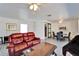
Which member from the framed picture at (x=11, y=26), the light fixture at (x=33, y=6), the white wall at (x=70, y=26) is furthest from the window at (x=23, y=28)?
the white wall at (x=70, y=26)

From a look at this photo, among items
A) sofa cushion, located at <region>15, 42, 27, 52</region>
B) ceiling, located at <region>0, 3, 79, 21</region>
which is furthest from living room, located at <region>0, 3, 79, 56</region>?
sofa cushion, located at <region>15, 42, 27, 52</region>

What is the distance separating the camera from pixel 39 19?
2029 millimetres

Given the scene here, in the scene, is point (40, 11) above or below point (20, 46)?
above

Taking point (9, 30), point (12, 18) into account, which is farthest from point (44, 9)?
point (9, 30)

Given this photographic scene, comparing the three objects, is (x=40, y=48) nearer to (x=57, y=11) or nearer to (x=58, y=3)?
(x=57, y=11)

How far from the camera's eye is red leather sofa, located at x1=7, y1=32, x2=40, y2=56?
1.95 m

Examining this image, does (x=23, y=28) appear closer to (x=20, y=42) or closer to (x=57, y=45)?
(x=20, y=42)

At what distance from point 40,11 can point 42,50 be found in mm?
637

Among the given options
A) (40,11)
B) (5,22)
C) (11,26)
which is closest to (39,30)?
(40,11)

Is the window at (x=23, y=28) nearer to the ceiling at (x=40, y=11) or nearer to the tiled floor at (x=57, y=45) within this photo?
the ceiling at (x=40, y=11)

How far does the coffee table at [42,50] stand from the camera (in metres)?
2.00

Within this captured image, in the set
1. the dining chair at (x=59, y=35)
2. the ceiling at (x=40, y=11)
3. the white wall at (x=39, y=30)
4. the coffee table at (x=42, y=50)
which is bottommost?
the coffee table at (x=42, y=50)

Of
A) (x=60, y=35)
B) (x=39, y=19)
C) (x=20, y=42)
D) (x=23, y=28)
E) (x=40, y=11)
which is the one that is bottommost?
(x=20, y=42)

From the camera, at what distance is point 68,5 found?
1972 millimetres
